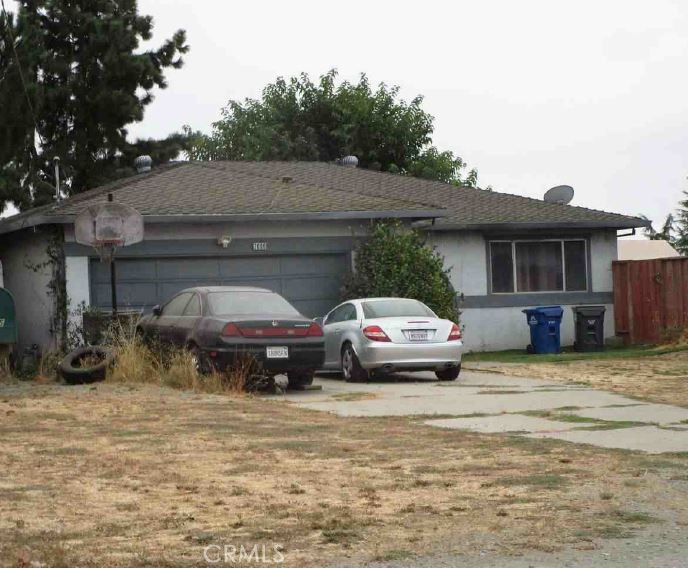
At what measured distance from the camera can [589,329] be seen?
2759cm

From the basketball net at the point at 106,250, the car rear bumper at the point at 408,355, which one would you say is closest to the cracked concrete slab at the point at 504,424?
the car rear bumper at the point at 408,355

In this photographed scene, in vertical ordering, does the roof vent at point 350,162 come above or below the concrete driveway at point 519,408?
above

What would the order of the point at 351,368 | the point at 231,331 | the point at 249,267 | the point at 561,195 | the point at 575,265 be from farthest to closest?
the point at 561,195, the point at 575,265, the point at 249,267, the point at 351,368, the point at 231,331

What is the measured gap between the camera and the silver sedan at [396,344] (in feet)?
65.2

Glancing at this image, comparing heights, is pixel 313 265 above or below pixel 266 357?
above

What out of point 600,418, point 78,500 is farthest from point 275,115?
point 78,500

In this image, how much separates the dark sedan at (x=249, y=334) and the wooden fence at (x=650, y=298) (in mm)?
10777

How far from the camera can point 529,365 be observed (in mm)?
23234

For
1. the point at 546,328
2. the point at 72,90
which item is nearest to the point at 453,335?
the point at 546,328

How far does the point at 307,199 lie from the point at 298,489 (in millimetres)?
16800

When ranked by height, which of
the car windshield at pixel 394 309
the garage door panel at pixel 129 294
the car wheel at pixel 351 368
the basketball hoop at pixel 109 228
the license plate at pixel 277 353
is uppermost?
the basketball hoop at pixel 109 228

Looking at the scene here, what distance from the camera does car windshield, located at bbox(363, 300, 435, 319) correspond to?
2069 cm

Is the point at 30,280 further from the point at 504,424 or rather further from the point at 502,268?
the point at 504,424

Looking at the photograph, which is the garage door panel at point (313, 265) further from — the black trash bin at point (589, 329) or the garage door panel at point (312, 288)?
the black trash bin at point (589, 329)
